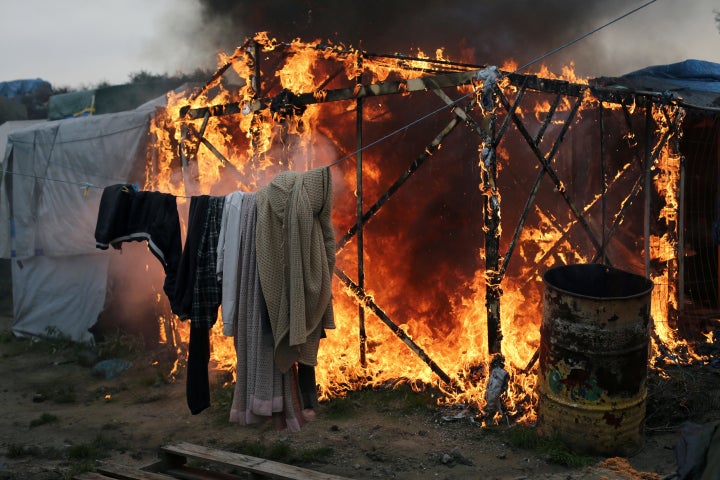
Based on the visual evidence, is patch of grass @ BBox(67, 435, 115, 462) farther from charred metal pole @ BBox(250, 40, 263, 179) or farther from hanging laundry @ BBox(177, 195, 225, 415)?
charred metal pole @ BBox(250, 40, 263, 179)

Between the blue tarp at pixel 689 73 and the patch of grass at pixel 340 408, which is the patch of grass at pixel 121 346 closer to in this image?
the patch of grass at pixel 340 408

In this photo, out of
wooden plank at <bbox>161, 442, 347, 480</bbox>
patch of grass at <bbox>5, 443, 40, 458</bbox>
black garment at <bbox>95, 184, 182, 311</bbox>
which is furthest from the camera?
patch of grass at <bbox>5, 443, 40, 458</bbox>

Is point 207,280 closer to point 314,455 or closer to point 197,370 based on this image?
point 197,370

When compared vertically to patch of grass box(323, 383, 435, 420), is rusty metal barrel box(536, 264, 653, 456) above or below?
above

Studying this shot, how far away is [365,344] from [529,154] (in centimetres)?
427

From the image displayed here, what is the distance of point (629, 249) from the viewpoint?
9.20 m

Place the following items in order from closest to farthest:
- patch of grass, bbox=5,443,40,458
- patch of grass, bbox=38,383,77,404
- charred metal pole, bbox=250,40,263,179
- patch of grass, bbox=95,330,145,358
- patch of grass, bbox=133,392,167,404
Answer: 1. patch of grass, bbox=5,443,40,458
2. charred metal pole, bbox=250,40,263,179
3. patch of grass, bbox=133,392,167,404
4. patch of grass, bbox=38,383,77,404
5. patch of grass, bbox=95,330,145,358

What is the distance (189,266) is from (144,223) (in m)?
0.57

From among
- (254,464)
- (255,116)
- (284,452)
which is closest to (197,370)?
(254,464)

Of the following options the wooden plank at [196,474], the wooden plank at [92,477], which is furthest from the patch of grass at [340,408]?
the wooden plank at [92,477]

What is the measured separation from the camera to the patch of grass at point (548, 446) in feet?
17.4

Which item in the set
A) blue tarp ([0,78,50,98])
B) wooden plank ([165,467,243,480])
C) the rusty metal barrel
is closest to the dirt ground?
the rusty metal barrel

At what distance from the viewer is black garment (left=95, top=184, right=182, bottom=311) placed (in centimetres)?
413

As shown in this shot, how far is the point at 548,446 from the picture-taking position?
5531 millimetres
